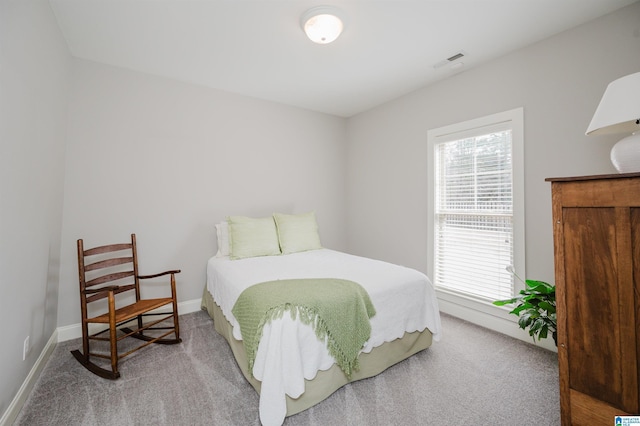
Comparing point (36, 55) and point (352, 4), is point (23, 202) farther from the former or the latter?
point (352, 4)

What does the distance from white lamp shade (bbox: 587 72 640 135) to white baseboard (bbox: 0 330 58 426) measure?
11.4ft

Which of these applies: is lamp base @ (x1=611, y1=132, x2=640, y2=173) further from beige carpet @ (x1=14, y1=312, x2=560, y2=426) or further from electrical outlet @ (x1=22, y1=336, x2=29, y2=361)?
electrical outlet @ (x1=22, y1=336, x2=29, y2=361)

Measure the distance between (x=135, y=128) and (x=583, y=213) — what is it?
3.62 metres

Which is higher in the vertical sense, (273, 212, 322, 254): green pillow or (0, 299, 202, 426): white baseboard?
(273, 212, 322, 254): green pillow

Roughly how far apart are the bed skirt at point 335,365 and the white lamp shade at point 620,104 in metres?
1.76

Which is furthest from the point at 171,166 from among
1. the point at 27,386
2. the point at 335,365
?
the point at 335,365

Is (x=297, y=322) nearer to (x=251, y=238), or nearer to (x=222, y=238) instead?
(x=251, y=238)

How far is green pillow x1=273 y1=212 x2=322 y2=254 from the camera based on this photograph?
126 inches

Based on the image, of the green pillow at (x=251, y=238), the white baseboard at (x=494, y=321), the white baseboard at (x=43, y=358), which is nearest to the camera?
the white baseboard at (x=43, y=358)

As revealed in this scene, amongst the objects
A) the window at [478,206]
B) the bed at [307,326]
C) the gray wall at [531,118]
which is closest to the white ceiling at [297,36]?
the gray wall at [531,118]

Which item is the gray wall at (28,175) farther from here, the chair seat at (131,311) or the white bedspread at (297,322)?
the white bedspread at (297,322)

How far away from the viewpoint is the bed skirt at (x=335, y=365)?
1.63 meters

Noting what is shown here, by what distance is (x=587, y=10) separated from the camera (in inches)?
77.9

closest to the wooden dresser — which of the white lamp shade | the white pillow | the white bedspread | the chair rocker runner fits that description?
the white lamp shade
